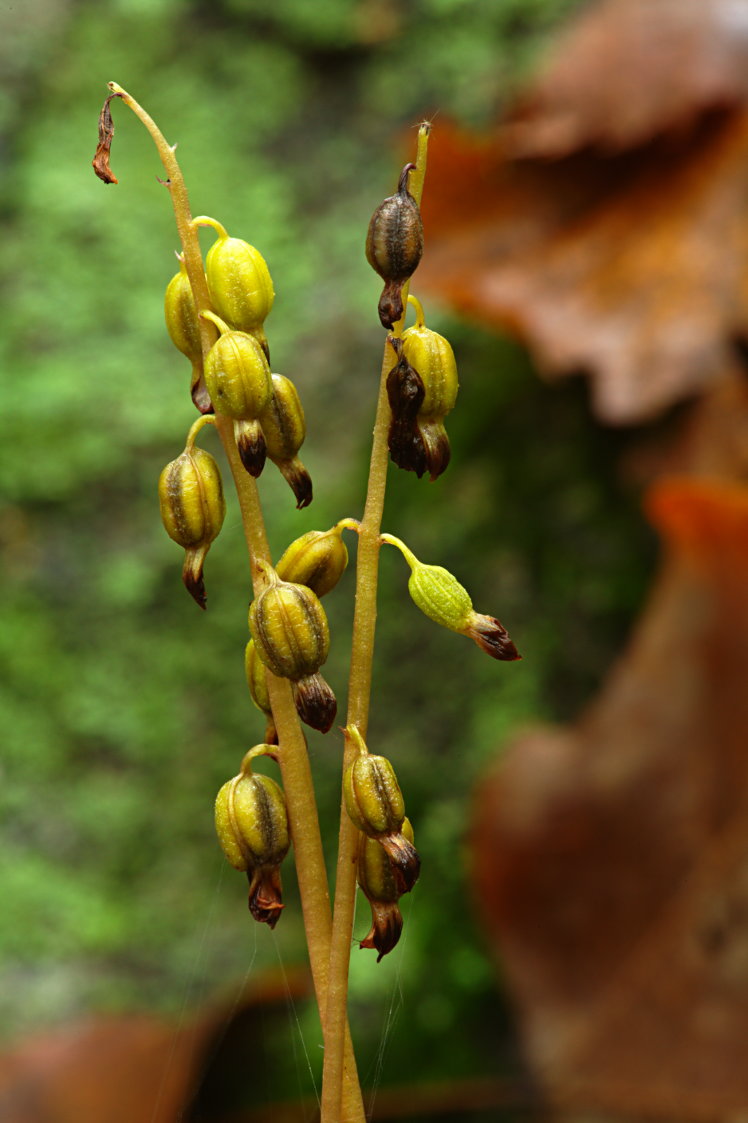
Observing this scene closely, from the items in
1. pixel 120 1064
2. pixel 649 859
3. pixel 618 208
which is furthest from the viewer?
pixel 618 208

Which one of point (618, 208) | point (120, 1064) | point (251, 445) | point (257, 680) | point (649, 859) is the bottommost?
point (120, 1064)

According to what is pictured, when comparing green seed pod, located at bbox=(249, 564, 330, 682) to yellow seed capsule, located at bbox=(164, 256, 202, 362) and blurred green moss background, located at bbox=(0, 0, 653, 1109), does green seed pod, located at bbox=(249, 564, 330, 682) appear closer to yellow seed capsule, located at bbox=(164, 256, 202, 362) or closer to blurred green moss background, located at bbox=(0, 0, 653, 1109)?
yellow seed capsule, located at bbox=(164, 256, 202, 362)

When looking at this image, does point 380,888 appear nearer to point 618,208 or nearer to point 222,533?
point 222,533

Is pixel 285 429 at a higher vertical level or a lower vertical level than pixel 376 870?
higher

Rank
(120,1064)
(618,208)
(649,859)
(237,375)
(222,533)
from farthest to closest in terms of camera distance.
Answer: (618,208) < (222,533) < (649,859) < (120,1064) < (237,375)

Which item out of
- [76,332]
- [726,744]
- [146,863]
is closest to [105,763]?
A: [146,863]

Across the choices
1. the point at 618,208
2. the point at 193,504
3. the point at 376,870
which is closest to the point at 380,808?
the point at 376,870

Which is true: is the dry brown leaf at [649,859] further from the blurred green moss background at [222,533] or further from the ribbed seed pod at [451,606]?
the ribbed seed pod at [451,606]
